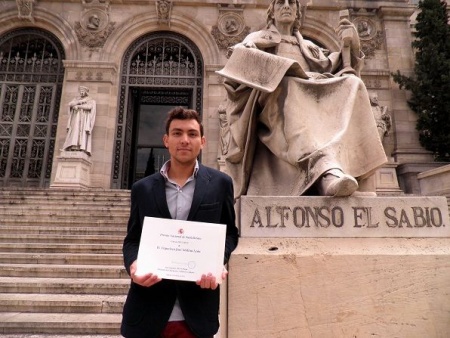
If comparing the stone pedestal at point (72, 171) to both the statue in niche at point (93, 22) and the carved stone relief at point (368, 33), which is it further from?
the carved stone relief at point (368, 33)

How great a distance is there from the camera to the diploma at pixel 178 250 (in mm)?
1449

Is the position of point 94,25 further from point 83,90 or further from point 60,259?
point 60,259

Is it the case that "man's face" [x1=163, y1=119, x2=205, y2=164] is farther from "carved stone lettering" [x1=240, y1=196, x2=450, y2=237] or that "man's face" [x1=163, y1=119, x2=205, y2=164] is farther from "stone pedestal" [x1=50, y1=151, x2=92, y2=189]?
"stone pedestal" [x1=50, y1=151, x2=92, y2=189]

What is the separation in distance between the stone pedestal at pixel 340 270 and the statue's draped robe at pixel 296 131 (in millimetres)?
381

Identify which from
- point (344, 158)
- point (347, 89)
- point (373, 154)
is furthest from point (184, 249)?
point (347, 89)

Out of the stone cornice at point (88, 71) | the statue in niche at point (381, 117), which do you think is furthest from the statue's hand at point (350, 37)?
the stone cornice at point (88, 71)

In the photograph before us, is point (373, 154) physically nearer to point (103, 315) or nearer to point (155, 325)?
point (155, 325)

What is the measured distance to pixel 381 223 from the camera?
2.51 meters

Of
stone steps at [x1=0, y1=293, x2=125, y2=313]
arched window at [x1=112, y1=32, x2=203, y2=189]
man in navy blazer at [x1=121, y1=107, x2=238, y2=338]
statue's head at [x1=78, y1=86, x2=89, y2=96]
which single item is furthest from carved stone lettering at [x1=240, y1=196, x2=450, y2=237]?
statue's head at [x1=78, y1=86, x2=89, y2=96]

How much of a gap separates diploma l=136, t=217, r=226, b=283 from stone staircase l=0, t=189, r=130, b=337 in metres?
3.28

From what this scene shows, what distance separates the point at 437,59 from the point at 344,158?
41.0 ft

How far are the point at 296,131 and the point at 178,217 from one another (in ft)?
5.26

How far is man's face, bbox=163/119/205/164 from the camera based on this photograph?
171cm

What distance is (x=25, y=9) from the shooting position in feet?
46.2
